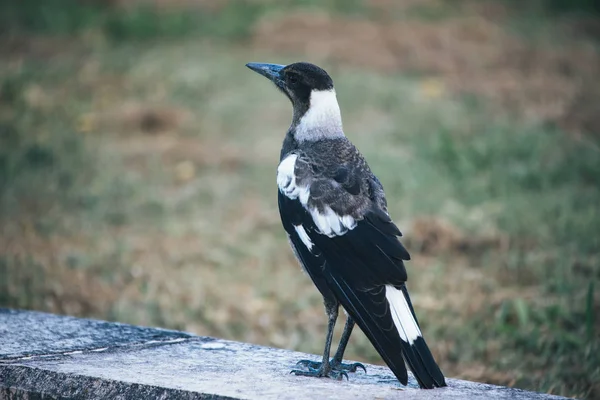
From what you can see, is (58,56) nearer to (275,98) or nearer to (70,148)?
(275,98)

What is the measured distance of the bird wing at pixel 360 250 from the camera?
2.71 metres

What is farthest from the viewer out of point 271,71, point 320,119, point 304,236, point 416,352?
point 271,71

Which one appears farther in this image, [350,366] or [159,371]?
[350,366]

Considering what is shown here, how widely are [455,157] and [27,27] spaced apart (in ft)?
29.1

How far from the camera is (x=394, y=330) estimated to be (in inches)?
107

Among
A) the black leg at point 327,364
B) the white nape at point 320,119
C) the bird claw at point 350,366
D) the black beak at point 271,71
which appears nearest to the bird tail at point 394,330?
the black leg at point 327,364

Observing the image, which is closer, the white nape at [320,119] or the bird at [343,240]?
the bird at [343,240]

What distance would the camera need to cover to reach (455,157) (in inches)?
303

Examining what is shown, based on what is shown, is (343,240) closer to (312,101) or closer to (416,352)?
(416,352)

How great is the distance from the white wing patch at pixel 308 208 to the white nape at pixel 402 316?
0.25 meters

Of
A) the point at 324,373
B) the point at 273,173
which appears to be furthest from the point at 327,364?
the point at 273,173

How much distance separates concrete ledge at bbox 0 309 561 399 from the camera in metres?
2.60

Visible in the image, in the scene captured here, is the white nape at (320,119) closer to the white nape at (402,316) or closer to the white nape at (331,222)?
the white nape at (331,222)

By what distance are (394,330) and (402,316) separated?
66 mm
